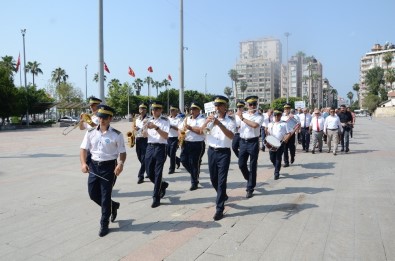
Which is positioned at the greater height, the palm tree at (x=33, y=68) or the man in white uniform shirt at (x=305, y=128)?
the palm tree at (x=33, y=68)

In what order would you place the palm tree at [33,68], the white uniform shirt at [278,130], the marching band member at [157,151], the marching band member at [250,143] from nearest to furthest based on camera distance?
the marching band member at [157,151]
the marching band member at [250,143]
the white uniform shirt at [278,130]
the palm tree at [33,68]

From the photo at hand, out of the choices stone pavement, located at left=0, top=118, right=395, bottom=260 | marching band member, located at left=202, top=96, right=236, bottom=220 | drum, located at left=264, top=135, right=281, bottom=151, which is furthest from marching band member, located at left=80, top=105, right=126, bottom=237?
drum, located at left=264, top=135, right=281, bottom=151

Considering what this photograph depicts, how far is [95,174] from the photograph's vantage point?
489 centimetres

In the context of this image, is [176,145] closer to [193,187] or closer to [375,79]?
[193,187]

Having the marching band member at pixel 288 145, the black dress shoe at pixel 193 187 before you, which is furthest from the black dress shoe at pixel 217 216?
the marching band member at pixel 288 145

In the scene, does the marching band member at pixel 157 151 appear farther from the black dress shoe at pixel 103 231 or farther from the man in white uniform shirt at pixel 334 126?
the man in white uniform shirt at pixel 334 126

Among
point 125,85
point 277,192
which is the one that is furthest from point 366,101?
point 277,192

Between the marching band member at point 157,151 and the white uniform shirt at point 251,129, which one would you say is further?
the white uniform shirt at point 251,129

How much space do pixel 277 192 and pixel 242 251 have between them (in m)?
3.22

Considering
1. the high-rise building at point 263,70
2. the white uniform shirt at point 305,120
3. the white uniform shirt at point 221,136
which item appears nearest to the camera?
the white uniform shirt at point 221,136

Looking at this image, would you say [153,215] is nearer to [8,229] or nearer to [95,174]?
[95,174]

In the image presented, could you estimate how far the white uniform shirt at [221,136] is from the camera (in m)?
5.62

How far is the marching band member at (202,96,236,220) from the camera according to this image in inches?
214

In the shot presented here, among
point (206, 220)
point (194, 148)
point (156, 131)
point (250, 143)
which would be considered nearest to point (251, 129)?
point (250, 143)
